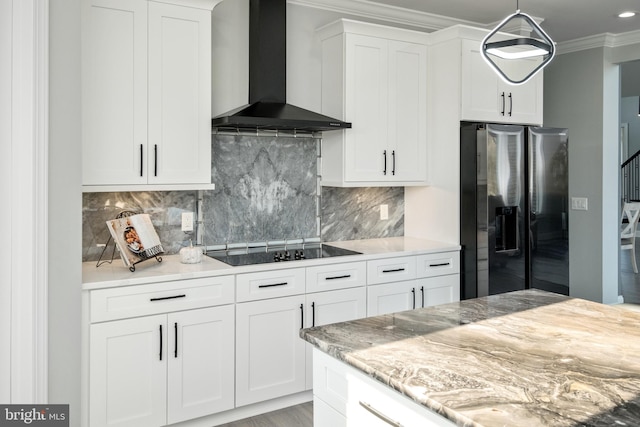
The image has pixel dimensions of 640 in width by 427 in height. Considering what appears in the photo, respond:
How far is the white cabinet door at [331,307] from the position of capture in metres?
3.33

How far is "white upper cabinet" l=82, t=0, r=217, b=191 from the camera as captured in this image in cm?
288

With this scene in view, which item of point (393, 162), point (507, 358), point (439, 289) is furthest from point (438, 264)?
point (507, 358)

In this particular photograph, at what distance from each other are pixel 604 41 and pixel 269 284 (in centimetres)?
418

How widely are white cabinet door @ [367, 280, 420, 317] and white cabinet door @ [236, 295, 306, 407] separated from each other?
541mm

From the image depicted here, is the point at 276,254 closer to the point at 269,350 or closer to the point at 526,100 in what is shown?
the point at 269,350

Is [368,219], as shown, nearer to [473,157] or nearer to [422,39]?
[473,157]

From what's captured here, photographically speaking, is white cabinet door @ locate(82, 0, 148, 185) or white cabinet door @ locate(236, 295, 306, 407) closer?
white cabinet door @ locate(82, 0, 148, 185)

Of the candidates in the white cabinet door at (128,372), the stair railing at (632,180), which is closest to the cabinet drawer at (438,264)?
the white cabinet door at (128,372)

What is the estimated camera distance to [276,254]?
3461mm

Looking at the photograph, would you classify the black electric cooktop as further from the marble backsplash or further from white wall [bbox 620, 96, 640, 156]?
white wall [bbox 620, 96, 640, 156]

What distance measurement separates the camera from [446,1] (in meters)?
4.10

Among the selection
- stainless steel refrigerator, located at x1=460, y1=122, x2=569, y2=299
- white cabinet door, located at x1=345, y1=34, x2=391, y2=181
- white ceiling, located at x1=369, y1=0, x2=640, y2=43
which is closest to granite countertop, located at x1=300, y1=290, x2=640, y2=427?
stainless steel refrigerator, located at x1=460, y1=122, x2=569, y2=299
